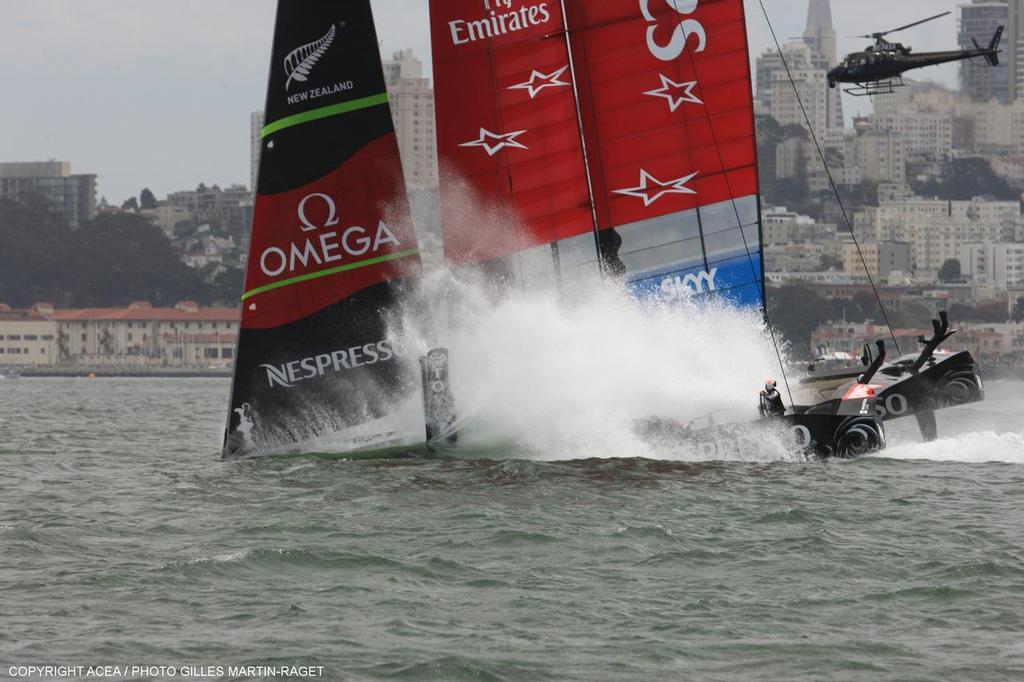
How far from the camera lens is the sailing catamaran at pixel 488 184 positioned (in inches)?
632

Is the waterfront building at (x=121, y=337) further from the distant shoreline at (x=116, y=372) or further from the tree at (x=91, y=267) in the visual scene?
the tree at (x=91, y=267)

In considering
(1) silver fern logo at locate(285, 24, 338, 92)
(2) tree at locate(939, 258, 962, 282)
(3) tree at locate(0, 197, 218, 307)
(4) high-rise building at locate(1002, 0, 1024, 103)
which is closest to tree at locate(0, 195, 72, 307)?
(3) tree at locate(0, 197, 218, 307)

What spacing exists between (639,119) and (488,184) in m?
1.46

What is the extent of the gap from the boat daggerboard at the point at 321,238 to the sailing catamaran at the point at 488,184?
16 millimetres

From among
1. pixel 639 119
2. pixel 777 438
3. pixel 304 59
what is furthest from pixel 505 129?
pixel 777 438

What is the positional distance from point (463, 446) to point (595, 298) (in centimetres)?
182

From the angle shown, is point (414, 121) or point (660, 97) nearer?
point (660, 97)

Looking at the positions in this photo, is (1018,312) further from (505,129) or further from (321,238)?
(321,238)

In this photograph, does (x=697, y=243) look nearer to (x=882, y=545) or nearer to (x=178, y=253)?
(x=882, y=545)

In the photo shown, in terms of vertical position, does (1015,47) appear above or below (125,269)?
above

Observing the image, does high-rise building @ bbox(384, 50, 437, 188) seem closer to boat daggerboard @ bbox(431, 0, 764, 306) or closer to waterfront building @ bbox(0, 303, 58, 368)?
waterfront building @ bbox(0, 303, 58, 368)

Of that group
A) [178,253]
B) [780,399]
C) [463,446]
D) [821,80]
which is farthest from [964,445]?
[821,80]

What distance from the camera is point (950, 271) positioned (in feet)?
439

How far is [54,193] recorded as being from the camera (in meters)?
165
